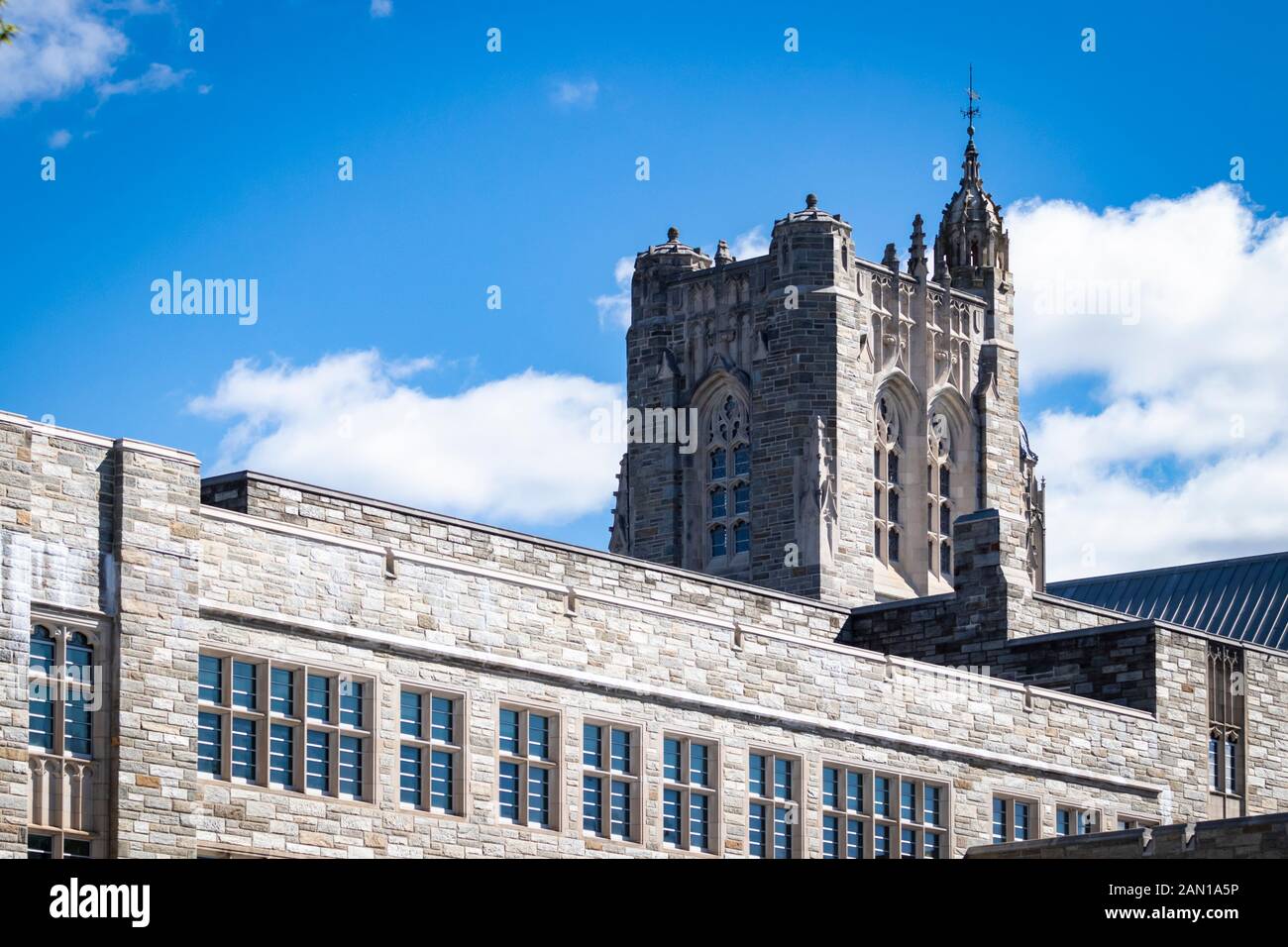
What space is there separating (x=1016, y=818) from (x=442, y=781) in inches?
518

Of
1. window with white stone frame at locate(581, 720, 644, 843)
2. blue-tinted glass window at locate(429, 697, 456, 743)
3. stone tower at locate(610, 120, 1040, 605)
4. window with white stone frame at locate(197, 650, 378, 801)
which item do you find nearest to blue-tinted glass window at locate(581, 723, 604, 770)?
window with white stone frame at locate(581, 720, 644, 843)

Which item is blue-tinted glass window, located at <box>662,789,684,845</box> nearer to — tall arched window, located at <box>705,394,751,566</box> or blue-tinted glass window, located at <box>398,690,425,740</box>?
blue-tinted glass window, located at <box>398,690,425,740</box>

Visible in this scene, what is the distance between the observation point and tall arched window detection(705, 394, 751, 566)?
77.6 meters

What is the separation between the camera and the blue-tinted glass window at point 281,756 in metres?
40.1

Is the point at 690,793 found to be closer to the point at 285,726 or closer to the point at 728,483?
the point at 285,726

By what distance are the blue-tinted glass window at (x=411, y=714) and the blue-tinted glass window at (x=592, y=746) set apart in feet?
10.7

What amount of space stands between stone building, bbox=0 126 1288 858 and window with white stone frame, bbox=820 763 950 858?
2.3 inches

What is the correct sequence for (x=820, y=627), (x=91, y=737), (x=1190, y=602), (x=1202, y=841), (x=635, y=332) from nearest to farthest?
1. (x=91, y=737)
2. (x=1202, y=841)
3. (x=820, y=627)
4. (x=1190, y=602)
5. (x=635, y=332)

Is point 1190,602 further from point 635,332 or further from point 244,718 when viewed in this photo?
point 244,718

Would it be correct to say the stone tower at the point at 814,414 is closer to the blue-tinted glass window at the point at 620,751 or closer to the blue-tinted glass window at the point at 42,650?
the blue-tinted glass window at the point at 620,751

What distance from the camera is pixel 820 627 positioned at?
5647 cm
